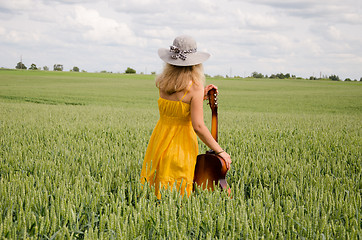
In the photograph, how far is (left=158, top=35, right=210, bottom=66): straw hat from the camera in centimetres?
311

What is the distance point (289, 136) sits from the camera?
7.77 meters

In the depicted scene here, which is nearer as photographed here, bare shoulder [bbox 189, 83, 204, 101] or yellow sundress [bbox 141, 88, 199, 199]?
bare shoulder [bbox 189, 83, 204, 101]

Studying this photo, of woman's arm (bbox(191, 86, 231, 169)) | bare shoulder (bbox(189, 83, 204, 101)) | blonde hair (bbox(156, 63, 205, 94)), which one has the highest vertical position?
blonde hair (bbox(156, 63, 205, 94))

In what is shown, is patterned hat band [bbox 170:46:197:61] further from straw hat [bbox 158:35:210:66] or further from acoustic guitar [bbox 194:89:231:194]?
acoustic guitar [bbox 194:89:231:194]

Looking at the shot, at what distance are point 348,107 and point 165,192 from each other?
88.9 feet

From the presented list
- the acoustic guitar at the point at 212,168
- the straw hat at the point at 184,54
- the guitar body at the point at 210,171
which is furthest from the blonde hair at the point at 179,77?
the guitar body at the point at 210,171

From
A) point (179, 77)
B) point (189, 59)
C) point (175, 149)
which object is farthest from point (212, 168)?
point (189, 59)

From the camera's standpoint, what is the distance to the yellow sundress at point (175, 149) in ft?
11.0

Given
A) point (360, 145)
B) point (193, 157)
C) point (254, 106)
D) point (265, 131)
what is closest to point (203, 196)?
point (193, 157)

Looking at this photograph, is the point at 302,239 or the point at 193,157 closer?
the point at 302,239

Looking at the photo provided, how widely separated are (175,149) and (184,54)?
934 millimetres

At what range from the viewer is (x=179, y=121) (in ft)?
11.1

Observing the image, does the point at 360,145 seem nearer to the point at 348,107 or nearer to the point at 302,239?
the point at 302,239

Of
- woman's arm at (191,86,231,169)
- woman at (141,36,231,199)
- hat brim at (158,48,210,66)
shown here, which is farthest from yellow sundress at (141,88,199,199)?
hat brim at (158,48,210,66)
